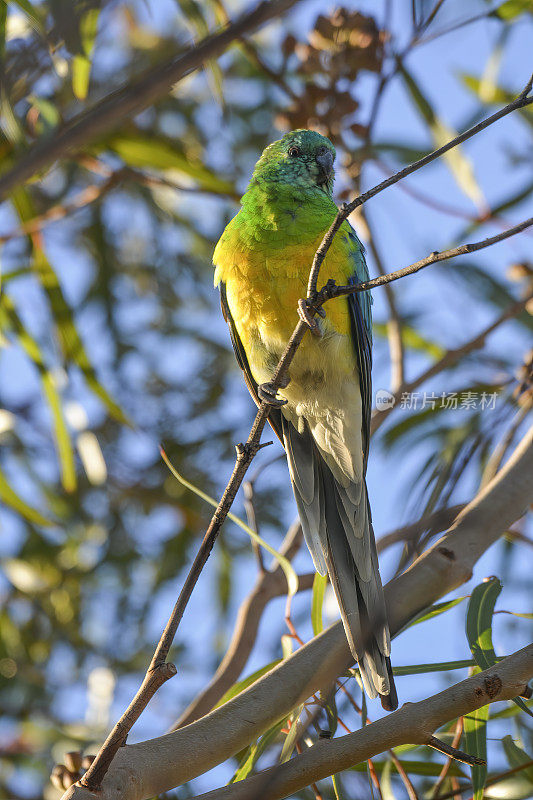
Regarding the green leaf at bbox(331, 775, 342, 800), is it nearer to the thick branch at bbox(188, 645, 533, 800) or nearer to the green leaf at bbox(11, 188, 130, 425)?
the thick branch at bbox(188, 645, 533, 800)

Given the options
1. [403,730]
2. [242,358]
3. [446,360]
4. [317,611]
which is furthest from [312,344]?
[403,730]

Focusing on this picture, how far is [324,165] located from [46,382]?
1.33 m

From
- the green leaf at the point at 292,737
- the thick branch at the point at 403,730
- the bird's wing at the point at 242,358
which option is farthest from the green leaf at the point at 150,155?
the thick branch at the point at 403,730

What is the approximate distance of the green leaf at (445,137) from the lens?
3.21 metres

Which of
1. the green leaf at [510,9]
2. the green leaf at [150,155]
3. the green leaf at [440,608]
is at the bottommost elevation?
the green leaf at [440,608]

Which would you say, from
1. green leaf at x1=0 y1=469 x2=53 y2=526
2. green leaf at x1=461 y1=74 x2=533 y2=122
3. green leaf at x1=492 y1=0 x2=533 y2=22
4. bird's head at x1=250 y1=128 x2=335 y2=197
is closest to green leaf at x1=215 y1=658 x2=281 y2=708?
green leaf at x1=0 y1=469 x2=53 y2=526

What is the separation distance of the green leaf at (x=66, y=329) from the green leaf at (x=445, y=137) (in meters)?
1.59

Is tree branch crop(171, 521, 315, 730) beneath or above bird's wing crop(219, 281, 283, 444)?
beneath

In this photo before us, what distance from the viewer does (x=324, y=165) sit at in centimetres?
282

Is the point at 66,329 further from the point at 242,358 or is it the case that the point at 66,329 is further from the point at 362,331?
the point at 362,331

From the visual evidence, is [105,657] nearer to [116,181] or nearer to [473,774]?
[116,181]

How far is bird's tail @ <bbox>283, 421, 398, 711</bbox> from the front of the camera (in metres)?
1.93

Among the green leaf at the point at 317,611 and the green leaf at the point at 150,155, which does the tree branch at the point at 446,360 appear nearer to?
the green leaf at the point at 317,611

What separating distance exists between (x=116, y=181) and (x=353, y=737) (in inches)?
107
